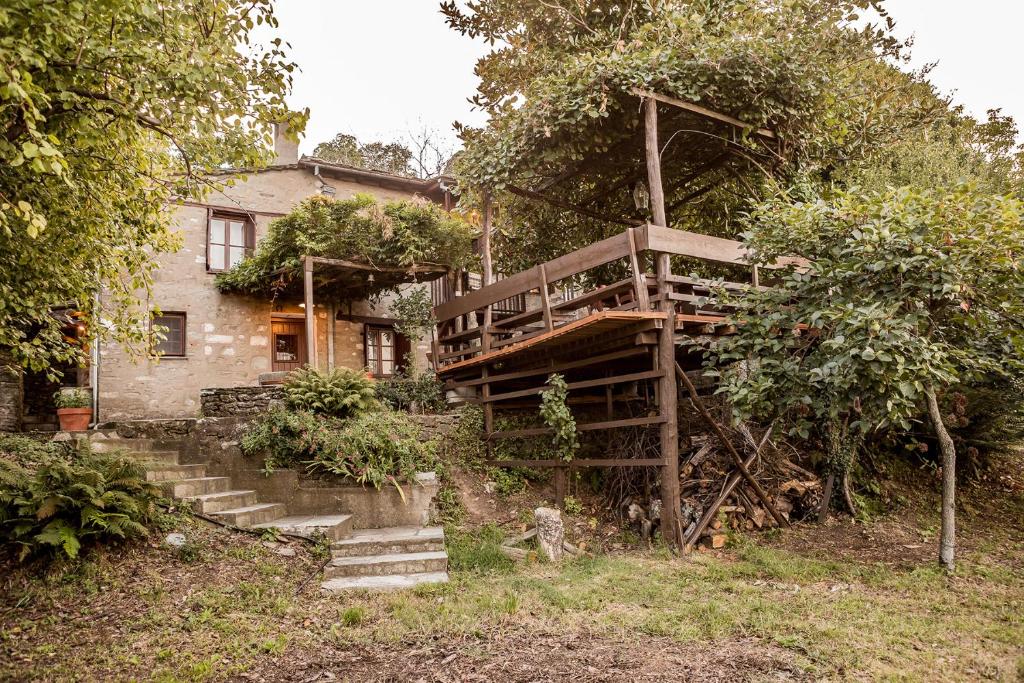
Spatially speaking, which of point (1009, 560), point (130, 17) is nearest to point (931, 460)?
point (1009, 560)

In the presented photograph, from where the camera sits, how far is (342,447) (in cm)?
822

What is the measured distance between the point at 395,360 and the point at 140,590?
34.3ft

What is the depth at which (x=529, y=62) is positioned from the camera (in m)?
10.6

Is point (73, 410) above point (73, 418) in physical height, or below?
above

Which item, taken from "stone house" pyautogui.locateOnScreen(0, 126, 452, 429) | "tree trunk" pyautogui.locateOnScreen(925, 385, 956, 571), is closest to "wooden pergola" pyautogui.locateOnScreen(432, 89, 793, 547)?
"tree trunk" pyautogui.locateOnScreen(925, 385, 956, 571)

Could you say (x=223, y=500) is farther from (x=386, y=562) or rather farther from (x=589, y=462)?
(x=589, y=462)

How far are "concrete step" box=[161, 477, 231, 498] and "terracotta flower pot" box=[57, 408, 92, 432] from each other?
4.39 metres

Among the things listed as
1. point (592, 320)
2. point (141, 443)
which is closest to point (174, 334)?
point (141, 443)

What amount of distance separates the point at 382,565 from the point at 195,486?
3.01m

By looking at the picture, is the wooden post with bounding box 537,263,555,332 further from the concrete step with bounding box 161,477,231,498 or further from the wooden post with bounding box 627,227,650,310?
the concrete step with bounding box 161,477,231,498

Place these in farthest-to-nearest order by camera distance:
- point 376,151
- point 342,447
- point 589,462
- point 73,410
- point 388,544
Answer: point 376,151
point 73,410
point 589,462
point 342,447
point 388,544

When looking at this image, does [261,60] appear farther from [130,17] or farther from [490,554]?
[490,554]

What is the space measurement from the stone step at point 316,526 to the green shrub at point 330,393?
1789 millimetres

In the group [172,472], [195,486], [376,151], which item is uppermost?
[376,151]
